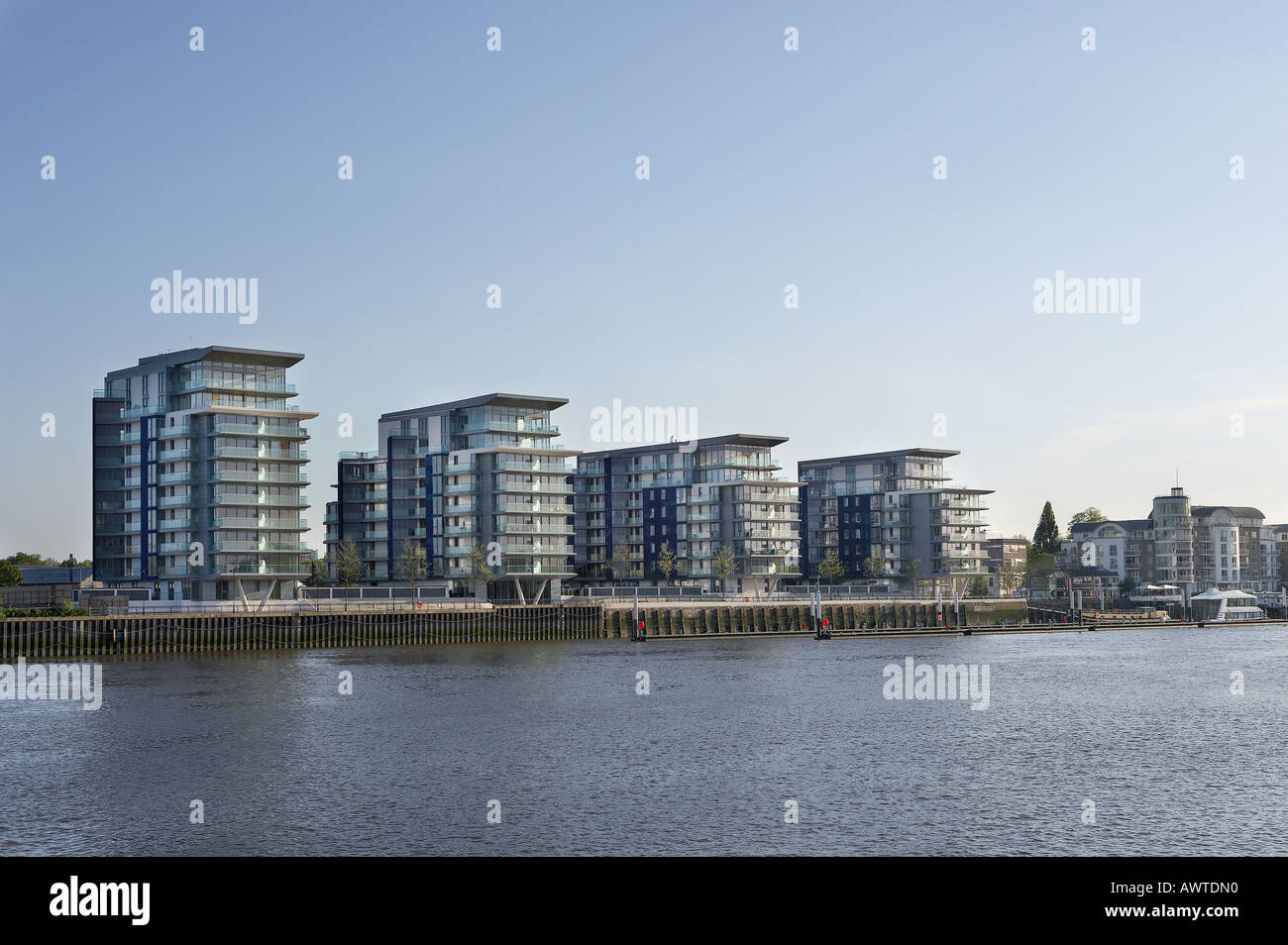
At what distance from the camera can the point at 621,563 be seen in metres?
184

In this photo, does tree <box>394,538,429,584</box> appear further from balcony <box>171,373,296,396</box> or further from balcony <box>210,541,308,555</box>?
balcony <box>171,373,296,396</box>

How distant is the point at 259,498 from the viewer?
121m

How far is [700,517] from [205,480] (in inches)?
3164

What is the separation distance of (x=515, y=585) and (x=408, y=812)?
112039mm

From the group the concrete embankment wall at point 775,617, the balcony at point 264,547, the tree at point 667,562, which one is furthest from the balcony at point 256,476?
the tree at point 667,562

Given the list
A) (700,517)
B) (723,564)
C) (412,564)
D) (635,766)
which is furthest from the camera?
(700,517)

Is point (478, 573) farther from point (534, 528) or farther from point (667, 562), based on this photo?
point (667, 562)

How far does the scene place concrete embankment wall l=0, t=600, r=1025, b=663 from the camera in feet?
334

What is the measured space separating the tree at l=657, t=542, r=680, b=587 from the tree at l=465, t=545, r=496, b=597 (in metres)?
36.9

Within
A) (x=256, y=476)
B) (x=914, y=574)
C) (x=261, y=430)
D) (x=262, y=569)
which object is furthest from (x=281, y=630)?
(x=914, y=574)

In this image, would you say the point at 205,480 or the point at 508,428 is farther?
the point at 508,428

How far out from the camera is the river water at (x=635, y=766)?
36062 mm

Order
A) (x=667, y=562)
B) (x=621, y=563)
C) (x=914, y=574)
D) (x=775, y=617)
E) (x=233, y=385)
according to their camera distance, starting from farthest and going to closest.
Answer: (x=914, y=574)
(x=621, y=563)
(x=667, y=562)
(x=775, y=617)
(x=233, y=385)
